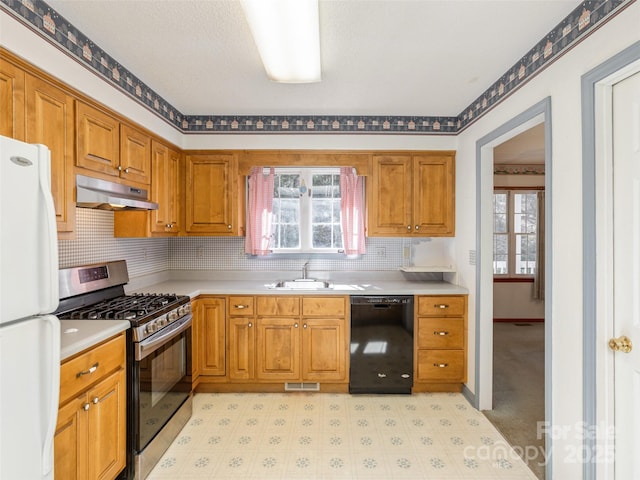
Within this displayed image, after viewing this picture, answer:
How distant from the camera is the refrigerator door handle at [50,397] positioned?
1129mm

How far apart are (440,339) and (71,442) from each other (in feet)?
8.90

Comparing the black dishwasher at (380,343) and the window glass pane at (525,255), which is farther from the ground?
the window glass pane at (525,255)

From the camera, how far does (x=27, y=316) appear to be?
41.9 inches

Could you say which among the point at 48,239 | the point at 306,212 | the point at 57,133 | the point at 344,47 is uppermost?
the point at 344,47

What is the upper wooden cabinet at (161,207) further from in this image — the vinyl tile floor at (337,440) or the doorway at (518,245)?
the doorway at (518,245)

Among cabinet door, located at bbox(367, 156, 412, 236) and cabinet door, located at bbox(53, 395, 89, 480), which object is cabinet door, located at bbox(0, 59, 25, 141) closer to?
cabinet door, located at bbox(53, 395, 89, 480)

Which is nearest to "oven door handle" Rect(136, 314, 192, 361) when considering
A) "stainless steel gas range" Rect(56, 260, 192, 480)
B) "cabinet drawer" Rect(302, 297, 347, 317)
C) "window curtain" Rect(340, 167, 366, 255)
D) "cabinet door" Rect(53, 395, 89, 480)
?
"stainless steel gas range" Rect(56, 260, 192, 480)

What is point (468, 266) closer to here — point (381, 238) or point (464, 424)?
point (381, 238)

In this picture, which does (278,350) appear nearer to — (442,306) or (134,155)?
(442,306)

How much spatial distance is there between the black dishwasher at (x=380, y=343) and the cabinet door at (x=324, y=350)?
10 centimetres

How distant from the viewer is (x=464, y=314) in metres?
2.98

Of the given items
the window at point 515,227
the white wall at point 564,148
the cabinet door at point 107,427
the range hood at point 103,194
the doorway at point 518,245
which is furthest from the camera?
the window at point 515,227

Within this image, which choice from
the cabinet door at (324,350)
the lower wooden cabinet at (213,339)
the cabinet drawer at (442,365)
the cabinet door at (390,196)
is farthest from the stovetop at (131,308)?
the cabinet drawer at (442,365)

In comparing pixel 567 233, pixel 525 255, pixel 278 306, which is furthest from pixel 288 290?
pixel 525 255
